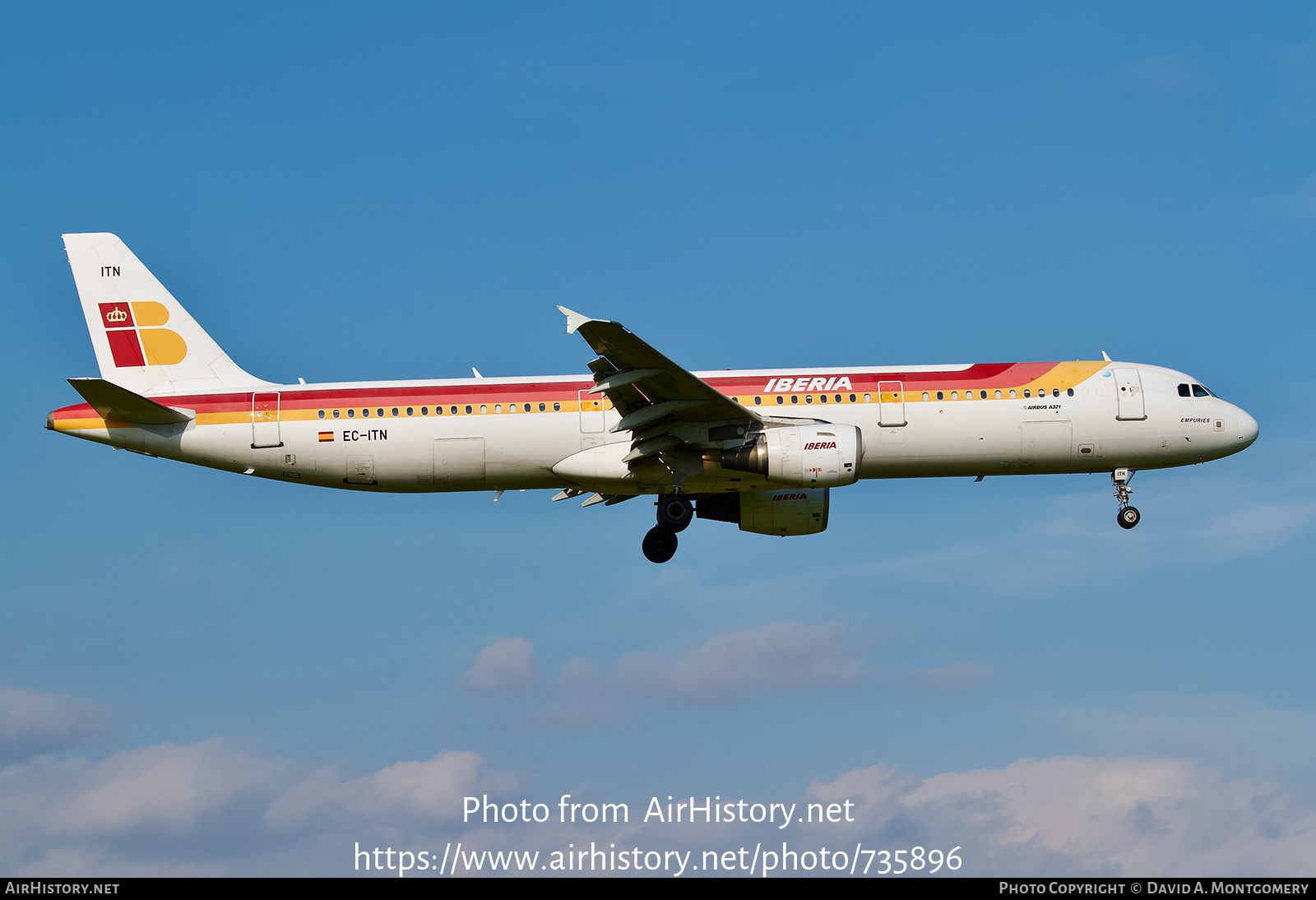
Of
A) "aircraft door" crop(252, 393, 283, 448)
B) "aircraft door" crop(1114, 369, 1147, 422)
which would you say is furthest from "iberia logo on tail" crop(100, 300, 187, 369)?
"aircraft door" crop(1114, 369, 1147, 422)

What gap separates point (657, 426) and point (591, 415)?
1949 mm

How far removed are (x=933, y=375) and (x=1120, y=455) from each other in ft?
19.3

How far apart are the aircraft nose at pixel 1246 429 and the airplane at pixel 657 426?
243 mm

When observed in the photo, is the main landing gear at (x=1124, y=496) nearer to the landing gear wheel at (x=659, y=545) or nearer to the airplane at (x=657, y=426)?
the airplane at (x=657, y=426)

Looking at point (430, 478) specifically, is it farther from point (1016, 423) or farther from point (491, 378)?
point (1016, 423)

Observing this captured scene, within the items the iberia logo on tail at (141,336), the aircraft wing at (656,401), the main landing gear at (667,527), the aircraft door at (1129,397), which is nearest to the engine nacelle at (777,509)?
the main landing gear at (667,527)

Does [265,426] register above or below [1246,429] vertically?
below

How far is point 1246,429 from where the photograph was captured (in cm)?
3922

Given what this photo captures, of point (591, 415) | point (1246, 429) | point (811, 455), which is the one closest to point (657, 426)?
point (591, 415)

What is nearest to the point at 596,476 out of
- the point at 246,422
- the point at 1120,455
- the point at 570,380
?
the point at 570,380

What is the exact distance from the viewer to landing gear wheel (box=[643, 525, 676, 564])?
3925 centimetres

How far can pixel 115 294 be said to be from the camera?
39562 millimetres

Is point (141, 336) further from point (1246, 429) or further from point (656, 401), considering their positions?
point (1246, 429)

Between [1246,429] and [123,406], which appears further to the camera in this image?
[1246,429]
